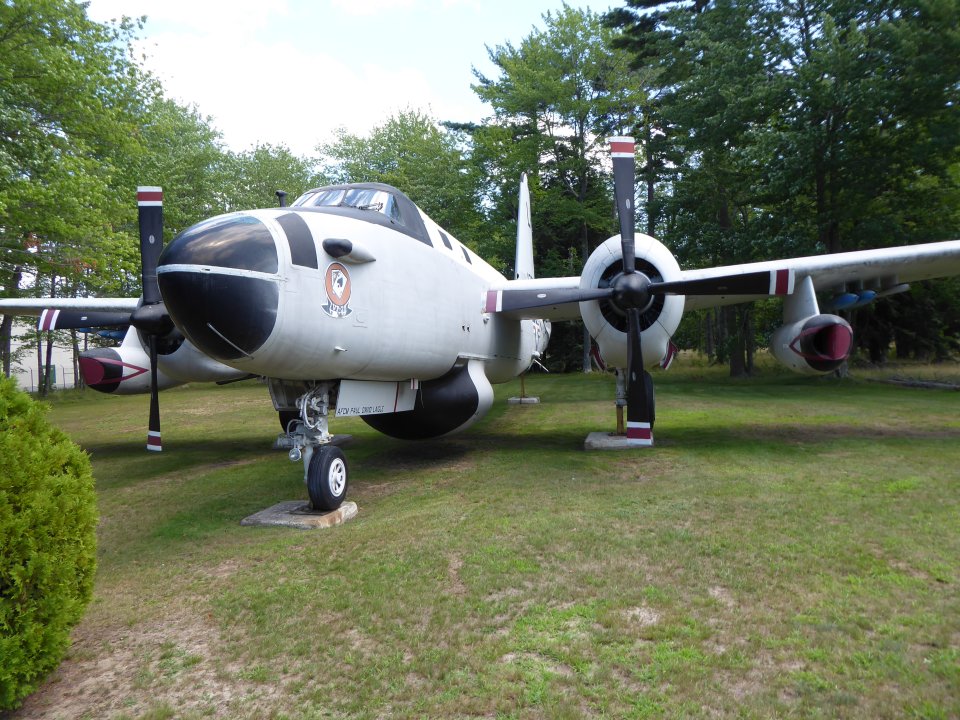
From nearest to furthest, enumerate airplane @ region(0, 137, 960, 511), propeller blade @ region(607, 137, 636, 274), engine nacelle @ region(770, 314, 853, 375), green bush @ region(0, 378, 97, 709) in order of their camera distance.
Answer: green bush @ region(0, 378, 97, 709) → airplane @ region(0, 137, 960, 511) → propeller blade @ region(607, 137, 636, 274) → engine nacelle @ region(770, 314, 853, 375)

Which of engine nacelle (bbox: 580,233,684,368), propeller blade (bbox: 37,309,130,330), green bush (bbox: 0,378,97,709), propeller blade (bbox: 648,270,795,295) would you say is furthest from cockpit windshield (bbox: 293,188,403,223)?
propeller blade (bbox: 37,309,130,330)

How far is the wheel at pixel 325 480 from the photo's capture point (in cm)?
617

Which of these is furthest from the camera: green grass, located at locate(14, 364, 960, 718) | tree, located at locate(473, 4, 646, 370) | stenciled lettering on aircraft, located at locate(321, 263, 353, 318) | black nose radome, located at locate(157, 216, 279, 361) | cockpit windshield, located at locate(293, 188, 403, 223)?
tree, located at locate(473, 4, 646, 370)

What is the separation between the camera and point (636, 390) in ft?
27.8

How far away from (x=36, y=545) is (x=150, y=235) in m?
6.92

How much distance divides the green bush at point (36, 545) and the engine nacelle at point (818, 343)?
918cm

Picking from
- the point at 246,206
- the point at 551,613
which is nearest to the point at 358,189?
the point at 551,613

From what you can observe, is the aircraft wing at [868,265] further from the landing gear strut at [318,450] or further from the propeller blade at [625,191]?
the landing gear strut at [318,450]

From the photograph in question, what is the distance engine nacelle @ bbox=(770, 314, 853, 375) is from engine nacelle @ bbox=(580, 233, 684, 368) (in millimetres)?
1837

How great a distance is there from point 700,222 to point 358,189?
18542 millimetres

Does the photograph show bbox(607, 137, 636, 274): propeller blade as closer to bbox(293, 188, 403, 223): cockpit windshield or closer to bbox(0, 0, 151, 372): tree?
bbox(293, 188, 403, 223): cockpit windshield

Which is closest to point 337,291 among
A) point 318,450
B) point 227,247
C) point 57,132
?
point 227,247

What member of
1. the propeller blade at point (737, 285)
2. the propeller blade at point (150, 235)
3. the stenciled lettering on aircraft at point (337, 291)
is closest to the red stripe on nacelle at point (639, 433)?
the propeller blade at point (737, 285)

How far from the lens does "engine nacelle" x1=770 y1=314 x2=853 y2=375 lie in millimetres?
8656
